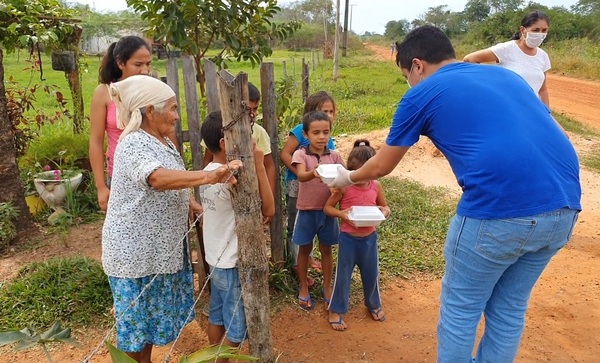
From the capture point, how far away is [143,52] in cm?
270

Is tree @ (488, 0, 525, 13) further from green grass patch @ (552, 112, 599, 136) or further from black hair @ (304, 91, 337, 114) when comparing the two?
black hair @ (304, 91, 337, 114)

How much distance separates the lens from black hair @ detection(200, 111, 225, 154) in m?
2.17

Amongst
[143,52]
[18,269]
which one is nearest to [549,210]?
[143,52]

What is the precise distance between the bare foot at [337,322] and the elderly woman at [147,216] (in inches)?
41.3

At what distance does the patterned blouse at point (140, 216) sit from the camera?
1953 mm

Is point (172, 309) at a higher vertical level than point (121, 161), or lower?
lower

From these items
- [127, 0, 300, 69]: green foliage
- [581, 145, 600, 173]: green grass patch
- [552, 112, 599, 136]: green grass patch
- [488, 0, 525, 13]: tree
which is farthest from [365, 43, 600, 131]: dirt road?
[488, 0, 525, 13]: tree

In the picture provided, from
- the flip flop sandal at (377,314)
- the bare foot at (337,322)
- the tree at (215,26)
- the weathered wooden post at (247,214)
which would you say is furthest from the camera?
the tree at (215,26)

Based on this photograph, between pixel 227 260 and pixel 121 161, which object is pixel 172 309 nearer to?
pixel 227 260

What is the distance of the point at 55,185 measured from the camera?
429cm

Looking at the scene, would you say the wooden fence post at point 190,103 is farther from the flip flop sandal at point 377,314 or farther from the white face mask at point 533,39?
the white face mask at point 533,39

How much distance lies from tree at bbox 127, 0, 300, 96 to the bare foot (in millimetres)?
1998

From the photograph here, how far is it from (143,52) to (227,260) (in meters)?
1.29

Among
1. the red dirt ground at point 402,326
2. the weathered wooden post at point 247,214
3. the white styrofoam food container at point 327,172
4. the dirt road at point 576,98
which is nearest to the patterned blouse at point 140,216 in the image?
the weathered wooden post at point 247,214
